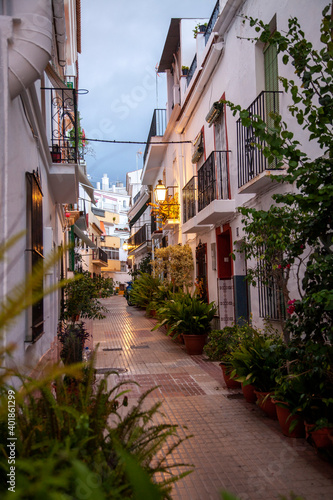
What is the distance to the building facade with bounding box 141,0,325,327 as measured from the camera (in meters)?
Answer: 7.11

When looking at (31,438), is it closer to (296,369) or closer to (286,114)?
(296,369)

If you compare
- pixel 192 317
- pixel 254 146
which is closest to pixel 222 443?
pixel 254 146

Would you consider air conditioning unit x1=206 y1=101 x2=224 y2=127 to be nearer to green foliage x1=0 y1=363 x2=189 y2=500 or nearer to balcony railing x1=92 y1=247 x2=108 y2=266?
green foliage x1=0 y1=363 x2=189 y2=500

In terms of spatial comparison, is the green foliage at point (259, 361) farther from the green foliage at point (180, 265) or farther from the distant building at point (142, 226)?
the distant building at point (142, 226)

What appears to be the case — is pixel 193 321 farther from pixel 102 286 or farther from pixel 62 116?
pixel 62 116

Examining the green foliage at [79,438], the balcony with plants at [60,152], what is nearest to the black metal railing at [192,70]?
the balcony with plants at [60,152]

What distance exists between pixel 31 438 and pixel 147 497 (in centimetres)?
136

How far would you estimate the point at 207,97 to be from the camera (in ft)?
38.1

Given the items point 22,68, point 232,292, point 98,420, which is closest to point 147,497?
point 98,420

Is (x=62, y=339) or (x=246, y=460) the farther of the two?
(x=62, y=339)

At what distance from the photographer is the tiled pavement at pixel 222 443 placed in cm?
379

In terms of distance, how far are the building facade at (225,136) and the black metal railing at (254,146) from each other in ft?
0.06

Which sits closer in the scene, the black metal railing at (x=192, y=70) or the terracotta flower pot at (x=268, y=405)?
the terracotta flower pot at (x=268, y=405)

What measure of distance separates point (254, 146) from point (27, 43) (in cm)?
437
